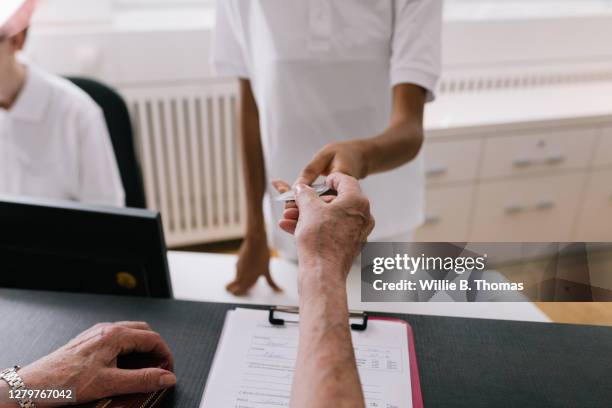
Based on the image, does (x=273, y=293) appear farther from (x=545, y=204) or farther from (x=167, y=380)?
(x=545, y=204)

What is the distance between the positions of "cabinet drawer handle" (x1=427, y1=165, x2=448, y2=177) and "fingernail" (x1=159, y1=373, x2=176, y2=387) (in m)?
1.59

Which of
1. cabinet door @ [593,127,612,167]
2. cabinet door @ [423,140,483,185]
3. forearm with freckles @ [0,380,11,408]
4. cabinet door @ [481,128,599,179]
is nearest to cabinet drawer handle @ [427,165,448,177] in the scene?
cabinet door @ [423,140,483,185]

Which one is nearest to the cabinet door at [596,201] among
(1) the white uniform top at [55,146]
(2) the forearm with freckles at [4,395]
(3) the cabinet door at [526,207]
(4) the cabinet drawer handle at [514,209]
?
(3) the cabinet door at [526,207]

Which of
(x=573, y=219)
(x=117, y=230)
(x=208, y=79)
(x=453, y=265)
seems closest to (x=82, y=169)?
(x=117, y=230)

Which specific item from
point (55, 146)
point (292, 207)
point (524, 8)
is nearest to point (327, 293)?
point (292, 207)

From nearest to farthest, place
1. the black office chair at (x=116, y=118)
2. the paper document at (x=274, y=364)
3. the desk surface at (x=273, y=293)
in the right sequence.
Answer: the paper document at (x=274, y=364) < the desk surface at (x=273, y=293) < the black office chair at (x=116, y=118)

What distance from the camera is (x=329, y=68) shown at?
1198 millimetres

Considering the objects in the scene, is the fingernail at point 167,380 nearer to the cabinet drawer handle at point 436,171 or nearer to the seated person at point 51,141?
the seated person at point 51,141

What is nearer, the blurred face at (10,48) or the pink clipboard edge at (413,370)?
the pink clipboard edge at (413,370)

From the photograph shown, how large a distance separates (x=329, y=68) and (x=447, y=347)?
2.10ft

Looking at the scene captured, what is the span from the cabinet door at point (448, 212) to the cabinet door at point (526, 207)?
1.8 inches

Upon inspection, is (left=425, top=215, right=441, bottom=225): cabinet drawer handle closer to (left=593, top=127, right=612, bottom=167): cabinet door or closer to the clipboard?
(left=593, top=127, right=612, bottom=167): cabinet door

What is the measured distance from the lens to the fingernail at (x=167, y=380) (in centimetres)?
73

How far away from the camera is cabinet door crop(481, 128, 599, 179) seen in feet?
7.22
